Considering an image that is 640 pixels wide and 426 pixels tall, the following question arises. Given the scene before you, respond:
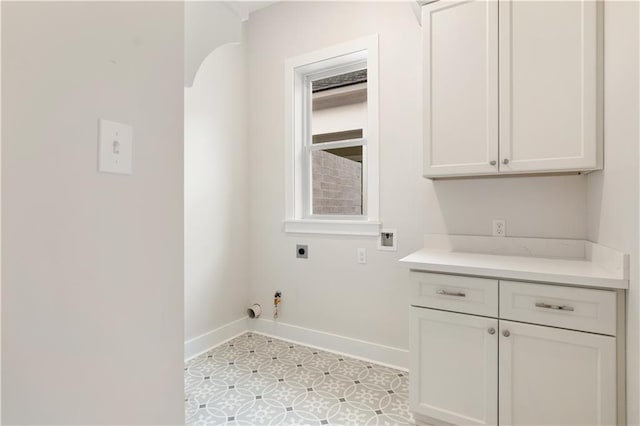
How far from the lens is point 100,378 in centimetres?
73

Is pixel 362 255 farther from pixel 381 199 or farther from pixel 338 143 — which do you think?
pixel 338 143

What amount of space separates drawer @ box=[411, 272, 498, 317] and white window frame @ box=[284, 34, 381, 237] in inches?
30.3

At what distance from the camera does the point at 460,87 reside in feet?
5.91

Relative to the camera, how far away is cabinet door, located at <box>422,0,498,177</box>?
1.73 meters

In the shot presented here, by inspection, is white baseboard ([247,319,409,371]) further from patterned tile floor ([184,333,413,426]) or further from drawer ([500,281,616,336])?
drawer ([500,281,616,336])

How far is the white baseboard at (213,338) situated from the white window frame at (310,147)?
3.12ft

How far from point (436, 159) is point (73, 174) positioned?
1712mm

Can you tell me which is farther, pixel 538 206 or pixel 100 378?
pixel 538 206

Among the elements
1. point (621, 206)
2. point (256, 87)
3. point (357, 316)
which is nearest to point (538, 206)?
point (621, 206)

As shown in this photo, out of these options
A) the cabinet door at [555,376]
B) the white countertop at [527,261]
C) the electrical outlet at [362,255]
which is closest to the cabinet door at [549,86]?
the white countertop at [527,261]

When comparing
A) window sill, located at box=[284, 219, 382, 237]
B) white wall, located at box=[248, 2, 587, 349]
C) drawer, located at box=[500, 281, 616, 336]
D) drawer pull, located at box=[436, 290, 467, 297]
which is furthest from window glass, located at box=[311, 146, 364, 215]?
drawer, located at box=[500, 281, 616, 336]

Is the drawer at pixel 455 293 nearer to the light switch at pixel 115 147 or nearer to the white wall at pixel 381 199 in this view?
the white wall at pixel 381 199

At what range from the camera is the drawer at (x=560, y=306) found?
4.26 feet

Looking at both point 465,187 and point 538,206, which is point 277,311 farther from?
point 538,206
